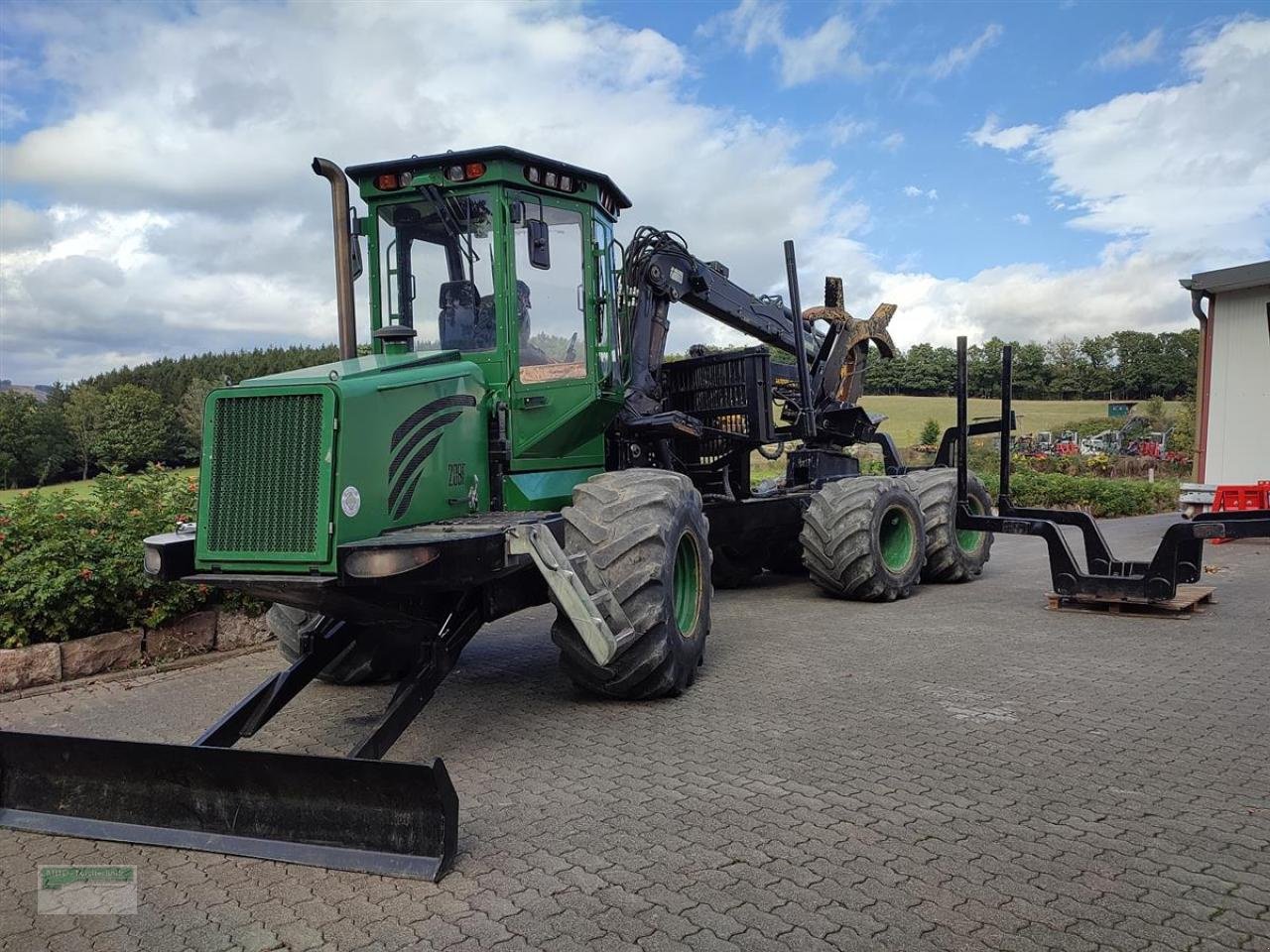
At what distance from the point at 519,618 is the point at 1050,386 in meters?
50.5

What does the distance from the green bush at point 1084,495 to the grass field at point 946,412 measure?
9.89 metres

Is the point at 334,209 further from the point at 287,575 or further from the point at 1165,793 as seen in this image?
the point at 1165,793

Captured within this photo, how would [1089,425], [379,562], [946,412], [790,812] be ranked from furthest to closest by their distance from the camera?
[946,412] → [1089,425] → [379,562] → [790,812]

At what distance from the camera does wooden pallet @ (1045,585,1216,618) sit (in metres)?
8.56

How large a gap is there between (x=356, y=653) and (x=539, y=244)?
9.53ft

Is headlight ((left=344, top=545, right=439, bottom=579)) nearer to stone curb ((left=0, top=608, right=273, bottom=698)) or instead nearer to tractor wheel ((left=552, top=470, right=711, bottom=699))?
tractor wheel ((left=552, top=470, right=711, bottom=699))

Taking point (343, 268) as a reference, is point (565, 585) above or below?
below

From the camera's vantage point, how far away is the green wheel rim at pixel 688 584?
643 centimetres

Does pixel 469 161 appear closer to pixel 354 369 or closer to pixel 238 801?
pixel 354 369

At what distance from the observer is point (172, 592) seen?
298 inches

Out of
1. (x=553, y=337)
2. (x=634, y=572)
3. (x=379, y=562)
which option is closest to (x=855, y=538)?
(x=553, y=337)

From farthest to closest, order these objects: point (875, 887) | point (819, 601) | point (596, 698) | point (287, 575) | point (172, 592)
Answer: point (819, 601)
point (172, 592)
point (596, 698)
point (287, 575)
point (875, 887)

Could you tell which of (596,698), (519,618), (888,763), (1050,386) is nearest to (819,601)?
(519,618)

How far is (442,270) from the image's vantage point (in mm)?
6520
